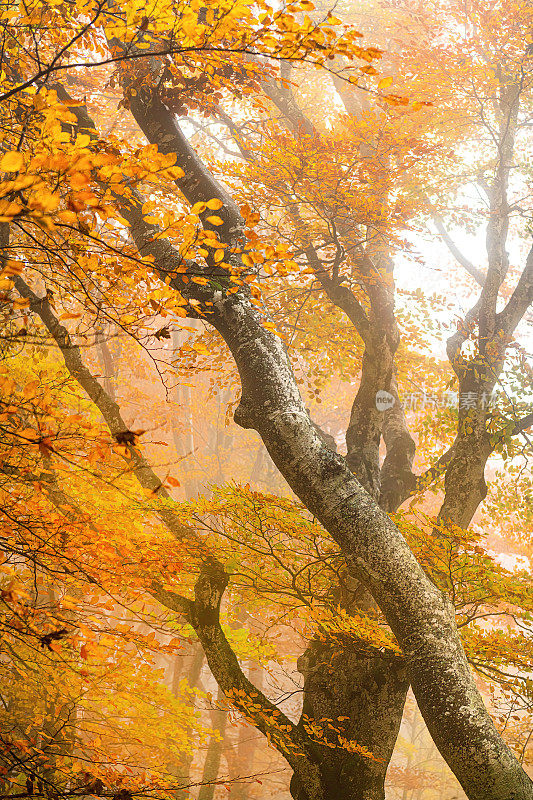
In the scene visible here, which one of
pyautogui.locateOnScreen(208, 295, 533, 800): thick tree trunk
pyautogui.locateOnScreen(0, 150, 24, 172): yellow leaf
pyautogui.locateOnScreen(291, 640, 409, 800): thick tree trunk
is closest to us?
pyautogui.locateOnScreen(0, 150, 24, 172): yellow leaf

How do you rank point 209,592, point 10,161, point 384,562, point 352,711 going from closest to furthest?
point 10,161, point 384,562, point 209,592, point 352,711

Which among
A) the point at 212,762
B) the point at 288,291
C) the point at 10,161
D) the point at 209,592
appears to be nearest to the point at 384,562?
the point at 209,592

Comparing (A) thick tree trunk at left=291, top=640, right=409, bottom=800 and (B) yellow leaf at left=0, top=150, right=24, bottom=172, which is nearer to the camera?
(B) yellow leaf at left=0, top=150, right=24, bottom=172

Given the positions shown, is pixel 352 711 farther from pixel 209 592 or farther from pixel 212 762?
pixel 212 762

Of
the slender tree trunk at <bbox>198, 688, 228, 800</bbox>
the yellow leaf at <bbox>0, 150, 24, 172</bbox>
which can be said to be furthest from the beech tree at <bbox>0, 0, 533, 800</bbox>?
the slender tree trunk at <bbox>198, 688, 228, 800</bbox>

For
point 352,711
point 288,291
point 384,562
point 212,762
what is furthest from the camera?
point 212,762

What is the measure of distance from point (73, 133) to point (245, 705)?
19.5 feet

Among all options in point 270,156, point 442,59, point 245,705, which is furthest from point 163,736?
point 442,59

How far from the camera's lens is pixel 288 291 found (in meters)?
8.95

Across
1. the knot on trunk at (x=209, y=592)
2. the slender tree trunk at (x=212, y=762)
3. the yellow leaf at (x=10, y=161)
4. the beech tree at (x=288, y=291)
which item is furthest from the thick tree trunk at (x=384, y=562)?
the slender tree trunk at (x=212, y=762)

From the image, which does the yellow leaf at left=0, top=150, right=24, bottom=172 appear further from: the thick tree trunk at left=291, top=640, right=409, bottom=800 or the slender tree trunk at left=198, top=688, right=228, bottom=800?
the slender tree trunk at left=198, top=688, right=228, bottom=800

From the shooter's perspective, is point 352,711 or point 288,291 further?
point 288,291

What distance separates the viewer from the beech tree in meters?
2.47

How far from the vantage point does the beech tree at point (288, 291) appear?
8.12 feet
